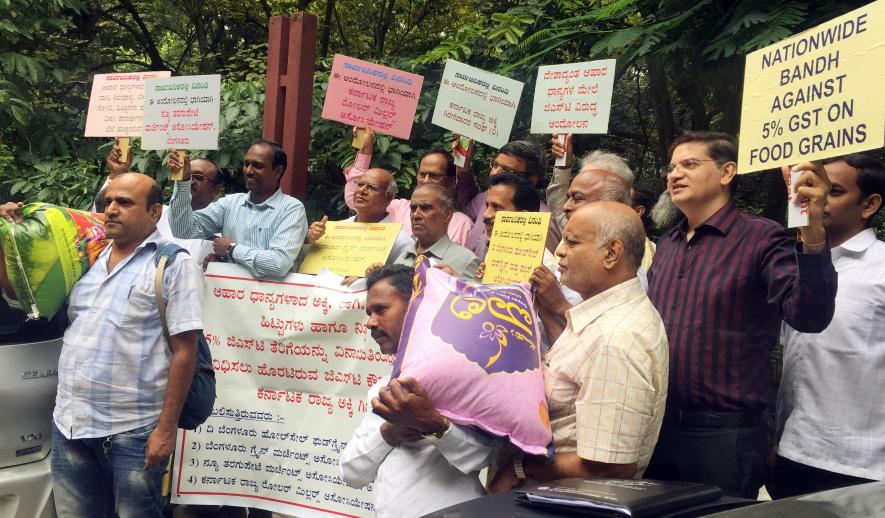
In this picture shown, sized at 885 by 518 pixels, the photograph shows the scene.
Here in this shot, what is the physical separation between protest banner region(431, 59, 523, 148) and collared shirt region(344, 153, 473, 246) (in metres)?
0.48

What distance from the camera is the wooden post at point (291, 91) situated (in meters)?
5.86

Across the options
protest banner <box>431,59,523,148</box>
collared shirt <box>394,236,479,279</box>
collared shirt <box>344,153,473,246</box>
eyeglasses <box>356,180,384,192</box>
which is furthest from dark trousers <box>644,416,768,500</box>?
protest banner <box>431,59,523,148</box>

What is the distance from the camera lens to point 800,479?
345cm

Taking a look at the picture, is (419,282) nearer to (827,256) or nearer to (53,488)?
(827,256)

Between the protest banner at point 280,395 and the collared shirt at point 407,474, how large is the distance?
5.42ft

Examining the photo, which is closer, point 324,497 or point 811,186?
point 811,186

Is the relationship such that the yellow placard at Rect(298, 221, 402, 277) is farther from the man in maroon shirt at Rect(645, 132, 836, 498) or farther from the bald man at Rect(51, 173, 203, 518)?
the man in maroon shirt at Rect(645, 132, 836, 498)

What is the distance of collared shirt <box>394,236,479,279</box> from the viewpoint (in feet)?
15.1

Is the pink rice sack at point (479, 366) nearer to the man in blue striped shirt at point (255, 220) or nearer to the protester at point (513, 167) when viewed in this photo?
the protester at point (513, 167)

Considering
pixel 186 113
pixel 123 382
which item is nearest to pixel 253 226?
pixel 186 113

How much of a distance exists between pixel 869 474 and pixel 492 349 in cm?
151

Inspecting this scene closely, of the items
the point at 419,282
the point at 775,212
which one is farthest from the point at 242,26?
the point at 419,282

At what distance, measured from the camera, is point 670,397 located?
3322 mm

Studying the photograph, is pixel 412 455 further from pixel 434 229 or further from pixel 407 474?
pixel 434 229
